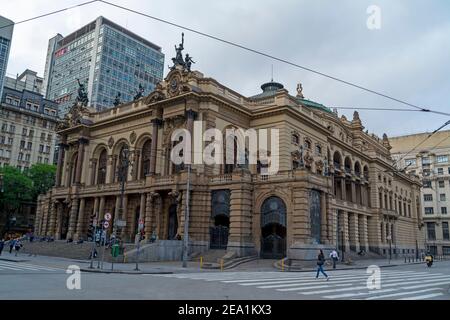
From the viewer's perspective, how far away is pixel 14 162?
82.4 meters

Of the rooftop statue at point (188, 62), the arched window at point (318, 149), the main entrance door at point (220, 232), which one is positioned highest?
the rooftop statue at point (188, 62)

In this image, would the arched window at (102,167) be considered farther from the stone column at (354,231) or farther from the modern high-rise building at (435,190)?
the modern high-rise building at (435,190)

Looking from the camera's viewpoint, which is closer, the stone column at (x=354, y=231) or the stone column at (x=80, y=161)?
the stone column at (x=80, y=161)

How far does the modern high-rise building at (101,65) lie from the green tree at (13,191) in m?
33.4

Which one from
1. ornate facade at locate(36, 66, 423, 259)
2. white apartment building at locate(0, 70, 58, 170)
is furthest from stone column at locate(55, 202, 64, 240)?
white apartment building at locate(0, 70, 58, 170)

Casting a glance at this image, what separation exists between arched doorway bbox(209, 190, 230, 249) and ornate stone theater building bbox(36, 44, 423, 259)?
94 mm

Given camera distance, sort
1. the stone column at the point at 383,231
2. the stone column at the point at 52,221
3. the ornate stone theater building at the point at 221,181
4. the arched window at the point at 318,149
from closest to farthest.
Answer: the ornate stone theater building at the point at 221,181
the arched window at the point at 318,149
the stone column at the point at 52,221
the stone column at the point at 383,231

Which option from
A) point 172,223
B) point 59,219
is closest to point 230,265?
point 172,223

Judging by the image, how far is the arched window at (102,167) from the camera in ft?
172

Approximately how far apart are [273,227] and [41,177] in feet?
179

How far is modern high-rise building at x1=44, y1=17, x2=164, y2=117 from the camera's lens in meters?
105

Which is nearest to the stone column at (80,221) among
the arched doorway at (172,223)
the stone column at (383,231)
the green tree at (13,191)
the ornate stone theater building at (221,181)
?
the ornate stone theater building at (221,181)
